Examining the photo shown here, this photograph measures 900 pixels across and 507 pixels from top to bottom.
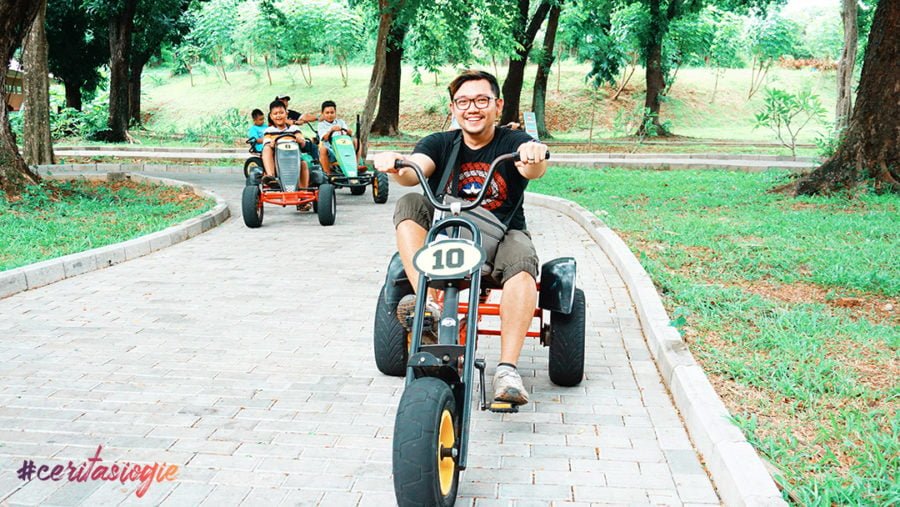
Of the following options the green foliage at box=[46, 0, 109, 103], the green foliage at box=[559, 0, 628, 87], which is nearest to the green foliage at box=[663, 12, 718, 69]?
the green foliage at box=[559, 0, 628, 87]

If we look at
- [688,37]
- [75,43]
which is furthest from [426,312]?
[688,37]

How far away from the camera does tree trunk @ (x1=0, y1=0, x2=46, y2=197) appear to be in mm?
10102

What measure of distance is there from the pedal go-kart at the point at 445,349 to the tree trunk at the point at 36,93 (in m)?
12.9

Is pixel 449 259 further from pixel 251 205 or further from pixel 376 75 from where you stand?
pixel 376 75

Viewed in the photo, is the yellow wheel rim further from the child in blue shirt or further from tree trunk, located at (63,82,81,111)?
tree trunk, located at (63,82,81,111)

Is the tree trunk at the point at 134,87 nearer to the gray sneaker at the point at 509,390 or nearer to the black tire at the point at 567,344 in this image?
the black tire at the point at 567,344

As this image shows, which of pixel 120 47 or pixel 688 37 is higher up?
pixel 688 37

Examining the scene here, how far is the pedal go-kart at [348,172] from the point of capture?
1237 cm

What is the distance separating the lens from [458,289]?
343cm

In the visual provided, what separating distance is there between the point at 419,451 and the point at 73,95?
34.1 metres

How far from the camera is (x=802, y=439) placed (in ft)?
11.3

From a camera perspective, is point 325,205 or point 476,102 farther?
point 325,205

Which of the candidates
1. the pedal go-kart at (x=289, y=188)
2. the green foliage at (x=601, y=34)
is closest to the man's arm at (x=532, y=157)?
the pedal go-kart at (x=289, y=188)

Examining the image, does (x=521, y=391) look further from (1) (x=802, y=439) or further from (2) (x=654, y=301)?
(2) (x=654, y=301)
